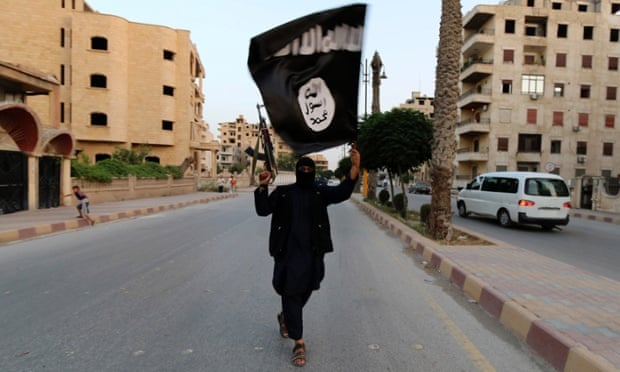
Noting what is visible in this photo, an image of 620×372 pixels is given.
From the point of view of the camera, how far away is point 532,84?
45.2m

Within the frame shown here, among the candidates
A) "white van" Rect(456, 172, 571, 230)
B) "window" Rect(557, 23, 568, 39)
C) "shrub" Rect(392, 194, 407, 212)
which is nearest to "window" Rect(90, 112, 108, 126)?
"shrub" Rect(392, 194, 407, 212)

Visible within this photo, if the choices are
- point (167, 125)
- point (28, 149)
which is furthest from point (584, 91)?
point (28, 149)

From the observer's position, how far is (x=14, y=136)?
51.0ft

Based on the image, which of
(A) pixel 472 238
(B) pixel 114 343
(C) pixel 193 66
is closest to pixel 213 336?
(B) pixel 114 343

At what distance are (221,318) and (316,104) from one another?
246 centimetres

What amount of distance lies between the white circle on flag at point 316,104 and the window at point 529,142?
47.7 m

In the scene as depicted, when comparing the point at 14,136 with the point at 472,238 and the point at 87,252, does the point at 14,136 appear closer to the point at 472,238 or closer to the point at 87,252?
the point at 87,252

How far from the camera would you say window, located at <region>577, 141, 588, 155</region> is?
4478cm

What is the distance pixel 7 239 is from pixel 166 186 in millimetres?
19906

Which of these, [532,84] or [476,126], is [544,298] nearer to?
[476,126]

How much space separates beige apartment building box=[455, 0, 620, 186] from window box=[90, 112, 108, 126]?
37571 mm

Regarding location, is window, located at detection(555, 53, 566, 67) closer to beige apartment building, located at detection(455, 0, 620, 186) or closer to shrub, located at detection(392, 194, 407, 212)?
beige apartment building, located at detection(455, 0, 620, 186)

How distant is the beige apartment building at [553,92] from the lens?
44.6 meters

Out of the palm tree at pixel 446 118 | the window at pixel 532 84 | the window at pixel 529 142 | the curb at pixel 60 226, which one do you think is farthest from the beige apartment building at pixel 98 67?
the window at pixel 532 84
